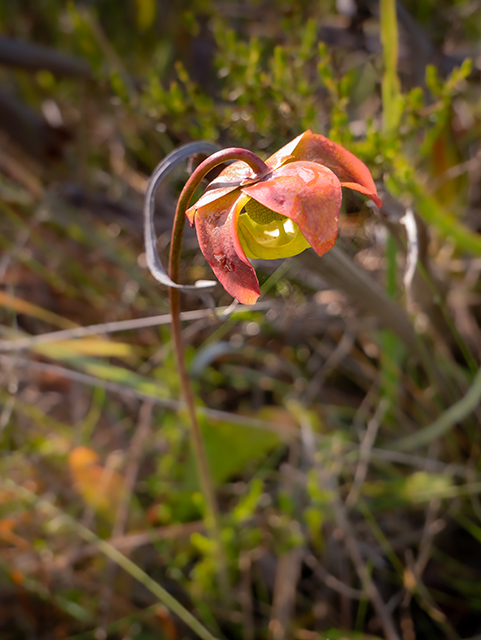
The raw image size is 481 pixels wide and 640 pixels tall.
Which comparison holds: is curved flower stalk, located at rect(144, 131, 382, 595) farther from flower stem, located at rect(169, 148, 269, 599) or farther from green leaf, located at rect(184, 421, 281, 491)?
green leaf, located at rect(184, 421, 281, 491)

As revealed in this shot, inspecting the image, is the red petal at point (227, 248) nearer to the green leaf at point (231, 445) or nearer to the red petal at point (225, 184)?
the red petal at point (225, 184)

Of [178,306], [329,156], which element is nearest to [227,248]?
[329,156]

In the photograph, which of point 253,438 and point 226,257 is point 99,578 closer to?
point 253,438

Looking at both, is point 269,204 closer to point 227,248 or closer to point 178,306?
point 227,248

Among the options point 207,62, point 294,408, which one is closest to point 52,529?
point 294,408

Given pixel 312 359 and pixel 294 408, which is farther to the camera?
pixel 312 359

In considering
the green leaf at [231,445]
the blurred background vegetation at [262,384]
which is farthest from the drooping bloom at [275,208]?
the green leaf at [231,445]

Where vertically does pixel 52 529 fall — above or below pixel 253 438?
below
